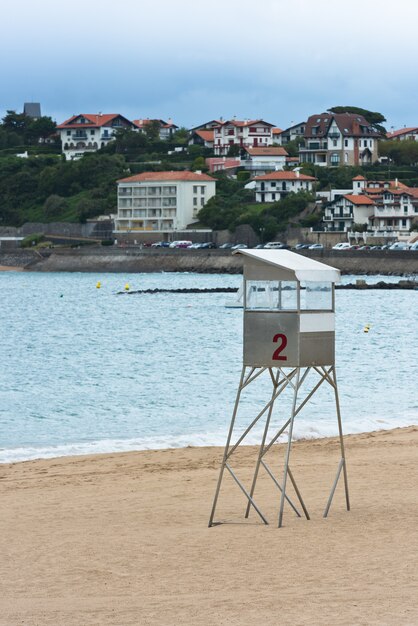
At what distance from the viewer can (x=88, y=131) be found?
16612 centimetres

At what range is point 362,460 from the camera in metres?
15.9

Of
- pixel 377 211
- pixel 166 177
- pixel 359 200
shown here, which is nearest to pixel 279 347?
pixel 359 200

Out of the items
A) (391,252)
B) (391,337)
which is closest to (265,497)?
(391,337)

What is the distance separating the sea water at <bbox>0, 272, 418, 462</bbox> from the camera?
21.1m

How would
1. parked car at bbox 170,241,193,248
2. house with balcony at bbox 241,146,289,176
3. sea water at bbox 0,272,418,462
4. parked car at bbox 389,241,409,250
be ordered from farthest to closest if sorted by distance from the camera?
house with balcony at bbox 241,146,289,176, parked car at bbox 170,241,193,248, parked car at bbox 389,241,409,250, sea water at bbox 0,272,418,462

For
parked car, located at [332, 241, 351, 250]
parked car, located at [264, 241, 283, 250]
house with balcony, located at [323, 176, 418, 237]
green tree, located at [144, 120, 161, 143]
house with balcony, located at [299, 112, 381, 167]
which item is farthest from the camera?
green tree, located at [144, 120, 161, 143]

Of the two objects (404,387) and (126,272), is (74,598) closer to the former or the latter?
(404,387)

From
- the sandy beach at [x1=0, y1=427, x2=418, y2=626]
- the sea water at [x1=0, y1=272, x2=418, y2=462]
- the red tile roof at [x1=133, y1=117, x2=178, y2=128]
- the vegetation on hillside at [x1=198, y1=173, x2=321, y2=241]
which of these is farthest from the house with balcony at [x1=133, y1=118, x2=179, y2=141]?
the sandy beach at [x1=0, y1=427, x2=418, y2=626]

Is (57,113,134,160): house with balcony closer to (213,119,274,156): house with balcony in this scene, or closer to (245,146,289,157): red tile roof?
(213,119,274,156): house with balcony

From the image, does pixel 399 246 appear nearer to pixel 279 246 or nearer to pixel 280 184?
pixel 279 246

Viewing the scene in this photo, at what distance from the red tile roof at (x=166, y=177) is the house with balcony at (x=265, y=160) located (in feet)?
29.6

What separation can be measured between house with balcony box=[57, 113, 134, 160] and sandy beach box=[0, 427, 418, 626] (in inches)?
5998

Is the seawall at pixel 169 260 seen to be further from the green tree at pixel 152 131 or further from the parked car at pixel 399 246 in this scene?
the green tree at pixel 152 131

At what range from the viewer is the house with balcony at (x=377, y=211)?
11538 cm
